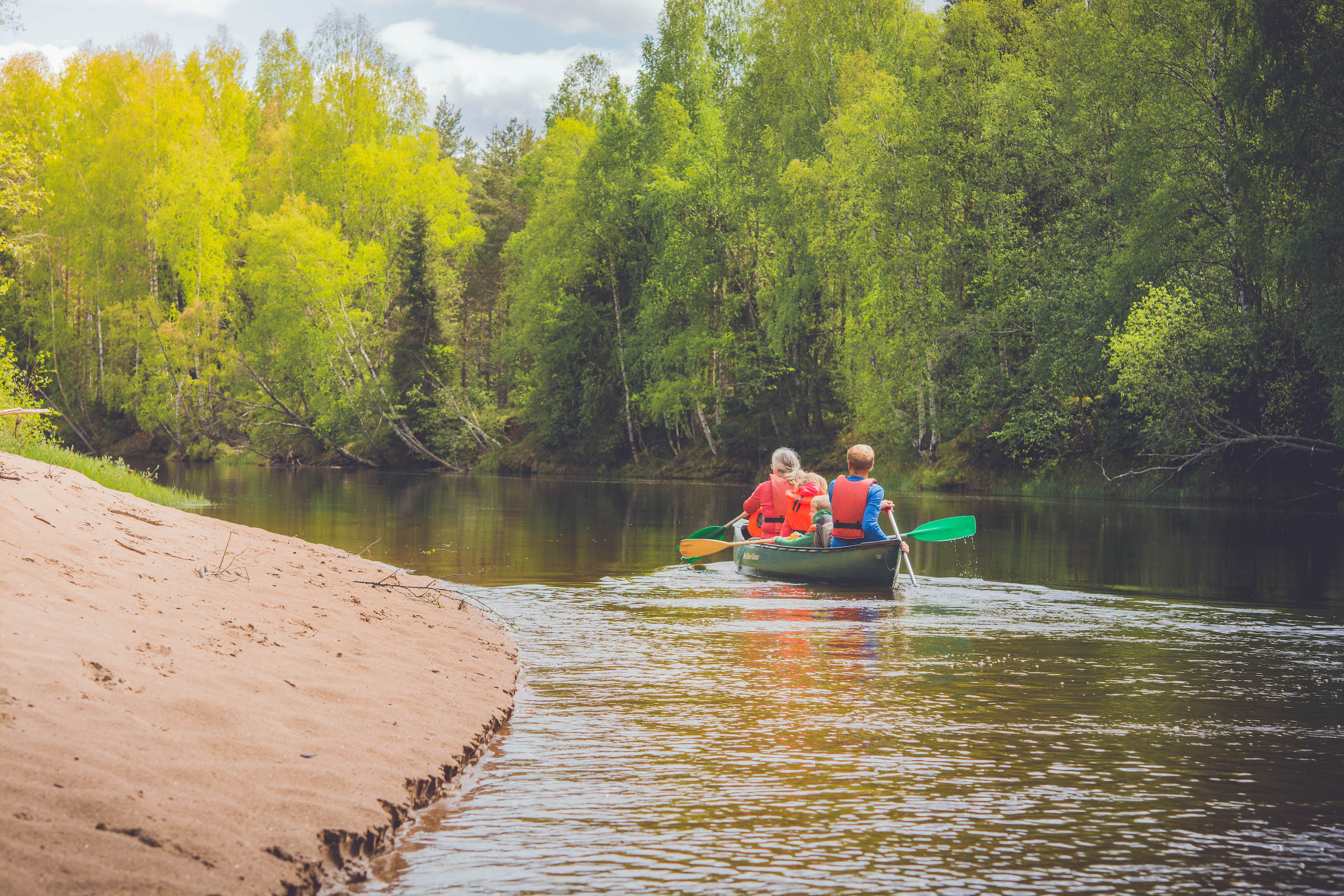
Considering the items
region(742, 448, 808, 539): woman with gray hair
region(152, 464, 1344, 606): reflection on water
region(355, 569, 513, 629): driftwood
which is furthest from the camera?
region(742, 448, 808, 539): woman with gray hair

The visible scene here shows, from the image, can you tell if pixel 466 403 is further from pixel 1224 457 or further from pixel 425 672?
Answer: pixel 425 672

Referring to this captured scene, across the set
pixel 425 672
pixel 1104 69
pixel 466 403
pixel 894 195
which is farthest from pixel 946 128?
pixel 425 672

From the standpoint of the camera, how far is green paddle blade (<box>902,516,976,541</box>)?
15.9m

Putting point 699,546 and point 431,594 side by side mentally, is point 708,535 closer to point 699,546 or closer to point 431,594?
point 699,546

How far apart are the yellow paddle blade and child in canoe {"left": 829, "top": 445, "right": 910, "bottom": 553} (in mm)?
2267

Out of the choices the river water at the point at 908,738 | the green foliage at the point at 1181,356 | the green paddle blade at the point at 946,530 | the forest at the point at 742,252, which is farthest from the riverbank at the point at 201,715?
the green foliage at the point at 1181,356

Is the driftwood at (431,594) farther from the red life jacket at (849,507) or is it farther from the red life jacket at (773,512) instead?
the red life jacket at (773,512)

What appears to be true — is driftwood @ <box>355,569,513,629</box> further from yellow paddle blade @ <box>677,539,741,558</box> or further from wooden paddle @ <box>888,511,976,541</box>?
wooden paddle @ <box>888,511,976,541</box>

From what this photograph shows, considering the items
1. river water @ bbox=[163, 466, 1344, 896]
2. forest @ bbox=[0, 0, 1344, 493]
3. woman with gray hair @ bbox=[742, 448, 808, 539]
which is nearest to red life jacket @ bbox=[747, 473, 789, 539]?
woman with gray hair @ bbox=[742, 448, 808, 539]

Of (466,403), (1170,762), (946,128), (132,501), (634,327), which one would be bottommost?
(1170,762)

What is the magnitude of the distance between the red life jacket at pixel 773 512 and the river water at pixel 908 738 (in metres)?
1.47

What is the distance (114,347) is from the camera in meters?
55.8

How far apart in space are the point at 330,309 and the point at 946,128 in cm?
2846

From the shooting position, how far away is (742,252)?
159 ft
